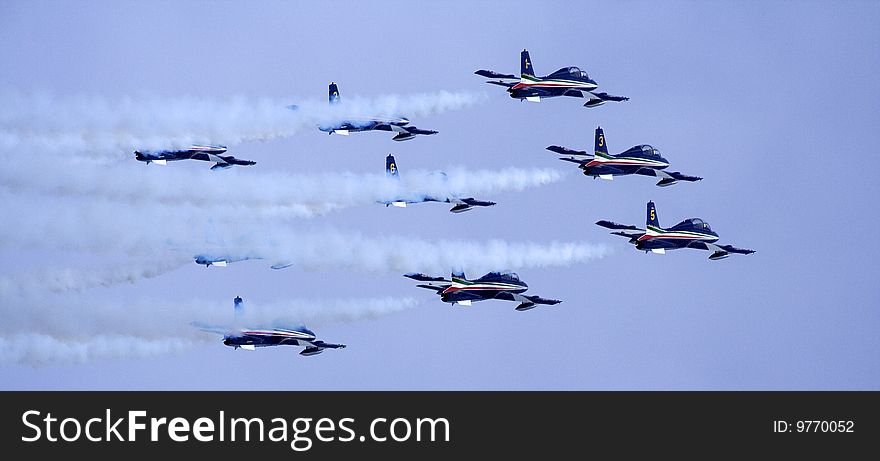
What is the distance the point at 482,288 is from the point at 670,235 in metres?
12.6

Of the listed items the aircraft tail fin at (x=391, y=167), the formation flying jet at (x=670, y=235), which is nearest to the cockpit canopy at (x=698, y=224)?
the formation flying jet at (x=670, y=235)

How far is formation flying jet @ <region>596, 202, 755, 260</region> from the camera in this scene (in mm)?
185500

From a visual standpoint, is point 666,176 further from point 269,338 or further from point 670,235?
point 269,338

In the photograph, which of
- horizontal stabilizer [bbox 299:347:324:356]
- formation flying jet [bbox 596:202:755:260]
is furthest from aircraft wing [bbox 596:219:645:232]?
horizontal stabilizer [bbox 299:347:324:356]

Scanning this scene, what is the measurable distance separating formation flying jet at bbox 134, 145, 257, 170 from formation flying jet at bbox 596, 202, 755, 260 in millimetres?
20942

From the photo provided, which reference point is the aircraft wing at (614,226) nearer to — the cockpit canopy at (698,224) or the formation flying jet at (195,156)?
the cockpit canopy at (698,224)

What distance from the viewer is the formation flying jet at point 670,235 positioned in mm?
185500

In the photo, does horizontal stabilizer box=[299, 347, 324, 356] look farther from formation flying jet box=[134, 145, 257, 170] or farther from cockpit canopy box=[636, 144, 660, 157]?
cockpit canopy box=[636, 144, 660, 157]
